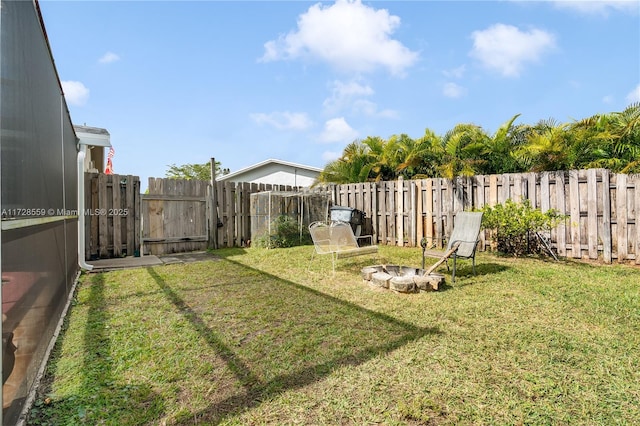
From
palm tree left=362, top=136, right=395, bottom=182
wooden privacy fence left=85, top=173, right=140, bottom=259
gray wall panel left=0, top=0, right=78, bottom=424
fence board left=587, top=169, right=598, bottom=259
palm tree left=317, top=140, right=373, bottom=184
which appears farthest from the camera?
palm tree left=317, top=140, right=373, bottom=184

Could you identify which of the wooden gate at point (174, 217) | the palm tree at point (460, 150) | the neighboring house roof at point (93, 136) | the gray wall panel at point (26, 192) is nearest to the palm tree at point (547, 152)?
the palm tree at point (460, 150)

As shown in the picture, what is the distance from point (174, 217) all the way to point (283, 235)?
124 inches

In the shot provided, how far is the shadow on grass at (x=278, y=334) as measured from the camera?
7.41ft

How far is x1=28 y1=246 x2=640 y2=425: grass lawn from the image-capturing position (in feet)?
6.39

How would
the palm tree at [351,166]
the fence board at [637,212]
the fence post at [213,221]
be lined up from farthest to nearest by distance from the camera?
1. the palm tree at [351,166]
2. the fence post at [213,221]
3. the fence board at [637,212]

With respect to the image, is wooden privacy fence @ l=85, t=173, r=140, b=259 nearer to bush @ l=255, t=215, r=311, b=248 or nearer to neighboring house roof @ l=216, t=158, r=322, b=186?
bush @ l=255, t=215, r=311, b=248

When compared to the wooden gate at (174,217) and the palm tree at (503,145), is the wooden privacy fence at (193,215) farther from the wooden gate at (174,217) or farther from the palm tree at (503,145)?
the palm tree at (503,145)

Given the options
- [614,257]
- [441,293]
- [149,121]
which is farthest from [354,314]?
[149,121]

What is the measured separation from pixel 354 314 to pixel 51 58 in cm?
440

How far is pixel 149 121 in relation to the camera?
41.7 feet

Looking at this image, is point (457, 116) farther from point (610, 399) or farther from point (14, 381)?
point (14, 381)

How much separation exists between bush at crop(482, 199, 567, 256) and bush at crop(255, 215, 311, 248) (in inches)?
206

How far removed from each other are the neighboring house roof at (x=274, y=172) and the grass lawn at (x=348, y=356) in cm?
1432

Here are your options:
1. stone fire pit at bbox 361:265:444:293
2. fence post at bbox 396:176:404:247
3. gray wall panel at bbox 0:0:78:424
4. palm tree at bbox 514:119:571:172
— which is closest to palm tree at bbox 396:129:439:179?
fence post at bbox 396:176:404:247
